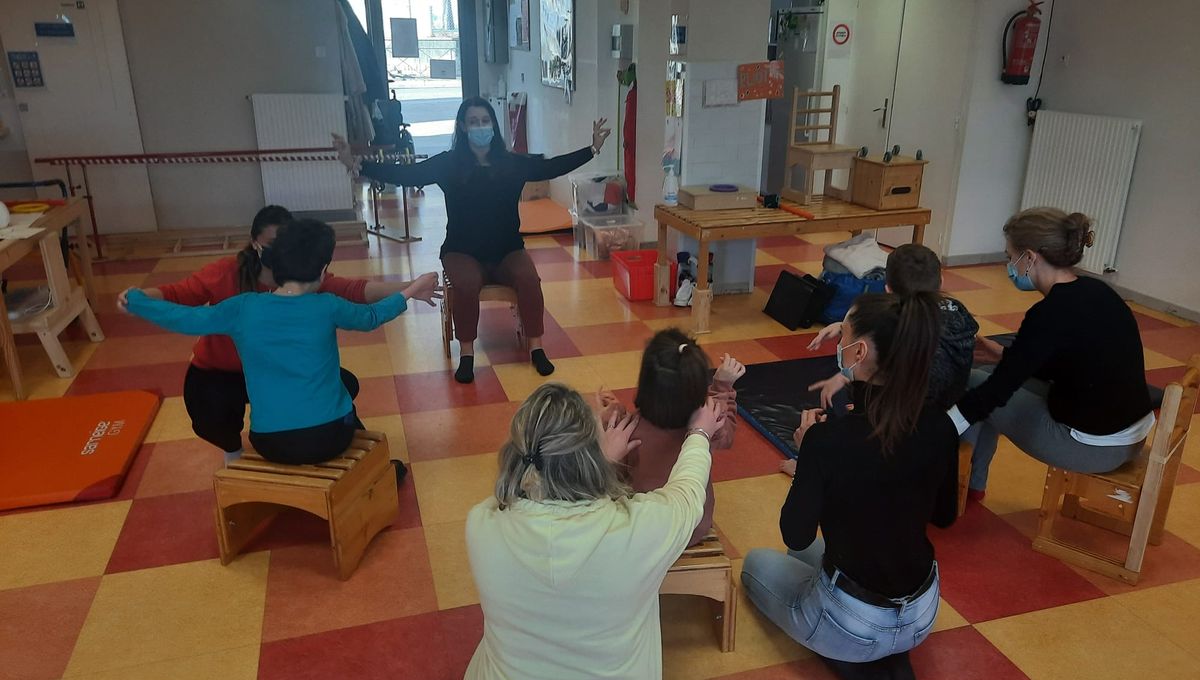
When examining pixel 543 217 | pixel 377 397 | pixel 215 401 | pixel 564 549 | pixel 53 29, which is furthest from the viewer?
pixel 543 217

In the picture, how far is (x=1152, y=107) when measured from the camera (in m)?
5.64

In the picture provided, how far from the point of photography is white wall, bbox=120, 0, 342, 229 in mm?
7250

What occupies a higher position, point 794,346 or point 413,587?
point 794,346

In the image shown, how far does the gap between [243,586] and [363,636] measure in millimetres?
561

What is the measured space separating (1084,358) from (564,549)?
2039mm

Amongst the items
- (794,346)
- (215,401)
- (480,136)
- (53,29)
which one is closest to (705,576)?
(215,401)

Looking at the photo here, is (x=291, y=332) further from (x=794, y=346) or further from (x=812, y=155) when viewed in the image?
(x=812, y=155)

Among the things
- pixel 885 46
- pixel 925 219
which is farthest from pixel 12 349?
pixel 885 46

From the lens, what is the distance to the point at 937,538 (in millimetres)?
3209

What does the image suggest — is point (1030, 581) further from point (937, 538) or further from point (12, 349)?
point (12, 349)

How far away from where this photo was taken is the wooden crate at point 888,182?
5426 millimetres

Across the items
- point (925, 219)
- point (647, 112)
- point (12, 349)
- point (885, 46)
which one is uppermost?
point (885, 46)

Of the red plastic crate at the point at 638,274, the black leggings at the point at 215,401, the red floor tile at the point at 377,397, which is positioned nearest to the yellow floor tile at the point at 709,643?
the black leggings at the point at 215,401

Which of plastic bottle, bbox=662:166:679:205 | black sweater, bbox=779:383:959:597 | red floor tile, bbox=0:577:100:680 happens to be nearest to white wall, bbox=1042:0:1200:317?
plastic bottle, bbox=662:166:679:205
